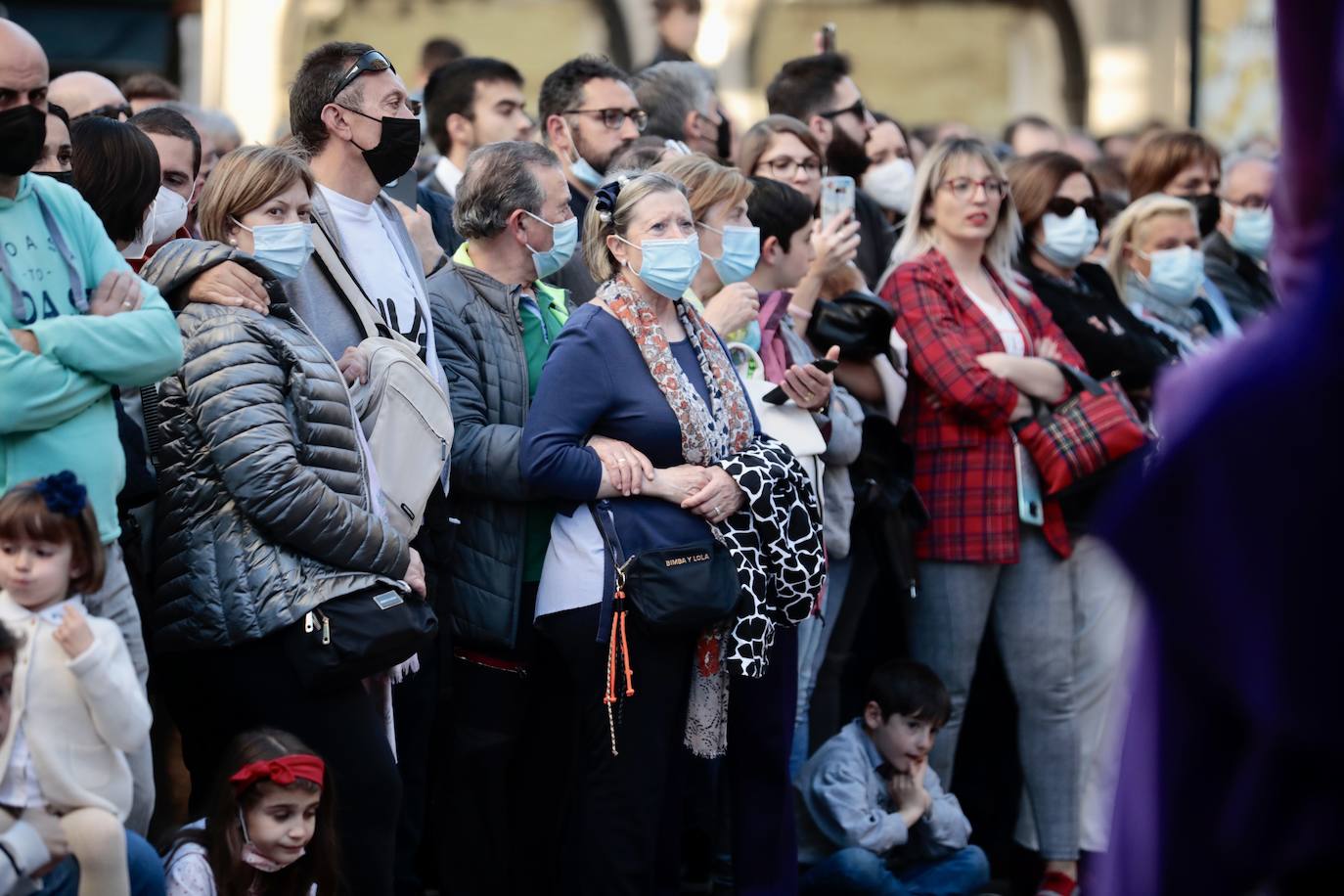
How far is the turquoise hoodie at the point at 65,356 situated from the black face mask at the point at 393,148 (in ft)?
4.12

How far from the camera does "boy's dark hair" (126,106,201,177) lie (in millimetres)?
5570

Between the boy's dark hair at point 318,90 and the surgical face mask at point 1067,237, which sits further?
the surgical face mask at point 1067,237

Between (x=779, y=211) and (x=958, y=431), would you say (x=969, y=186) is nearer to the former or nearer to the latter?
(x=779, y=211)

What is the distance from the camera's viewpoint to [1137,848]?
134 centimetres

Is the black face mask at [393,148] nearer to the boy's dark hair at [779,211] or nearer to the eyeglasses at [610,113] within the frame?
the boy's dark hair at [779,211]

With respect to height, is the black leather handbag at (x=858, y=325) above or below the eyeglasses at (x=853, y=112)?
below

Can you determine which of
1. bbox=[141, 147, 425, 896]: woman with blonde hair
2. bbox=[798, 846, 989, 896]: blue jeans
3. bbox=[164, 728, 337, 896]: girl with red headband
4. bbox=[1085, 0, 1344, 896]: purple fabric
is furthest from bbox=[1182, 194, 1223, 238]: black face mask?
bbox=[1085, 0, 1344, 896]: purple fabric

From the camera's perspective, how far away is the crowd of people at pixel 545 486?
3.92 metres

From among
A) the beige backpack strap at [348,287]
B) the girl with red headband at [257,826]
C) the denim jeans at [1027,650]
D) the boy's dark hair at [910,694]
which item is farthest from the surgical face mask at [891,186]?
the girl with red headband at [257,826]

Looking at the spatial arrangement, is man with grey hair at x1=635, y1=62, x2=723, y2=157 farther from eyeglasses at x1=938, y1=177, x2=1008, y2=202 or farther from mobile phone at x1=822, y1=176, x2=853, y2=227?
eyeglasses at x1=938, y1=177, x2=1008, y2=202

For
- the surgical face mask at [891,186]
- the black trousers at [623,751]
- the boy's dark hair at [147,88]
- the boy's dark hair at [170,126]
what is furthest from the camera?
the surgical face mask at [891,186]

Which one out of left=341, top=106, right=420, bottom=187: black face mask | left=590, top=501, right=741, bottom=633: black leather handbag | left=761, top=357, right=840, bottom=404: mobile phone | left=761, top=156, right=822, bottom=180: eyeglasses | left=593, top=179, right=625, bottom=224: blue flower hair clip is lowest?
left=590, top=501, right=741, bottom=633: black leather handbag

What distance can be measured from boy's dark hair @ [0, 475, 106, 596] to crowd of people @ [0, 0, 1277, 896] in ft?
0.06

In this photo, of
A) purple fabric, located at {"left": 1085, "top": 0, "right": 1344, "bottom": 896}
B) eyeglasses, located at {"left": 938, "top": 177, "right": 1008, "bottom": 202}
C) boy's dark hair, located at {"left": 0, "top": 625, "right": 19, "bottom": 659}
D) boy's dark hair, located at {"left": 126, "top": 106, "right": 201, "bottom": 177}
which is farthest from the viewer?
eyeglasses, located at {"left": 938, "top": 177, "right": 1008, "bottom": 202}
